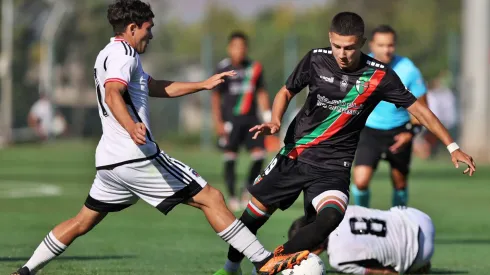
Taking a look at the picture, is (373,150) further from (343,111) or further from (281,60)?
(281,60)

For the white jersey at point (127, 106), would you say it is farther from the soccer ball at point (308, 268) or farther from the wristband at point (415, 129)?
the wristband at point (415, 129)

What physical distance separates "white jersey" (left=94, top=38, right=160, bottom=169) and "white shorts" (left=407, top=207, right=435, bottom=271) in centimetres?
267

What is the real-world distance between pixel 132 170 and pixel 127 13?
1152 millimetres

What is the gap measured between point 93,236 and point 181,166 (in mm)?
4445

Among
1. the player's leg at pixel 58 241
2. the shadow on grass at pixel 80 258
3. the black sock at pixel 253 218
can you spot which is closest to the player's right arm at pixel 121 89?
the player's leg at pixel 58 241

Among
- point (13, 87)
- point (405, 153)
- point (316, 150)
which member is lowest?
point (13, 87)

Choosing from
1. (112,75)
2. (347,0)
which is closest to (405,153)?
(112,75)

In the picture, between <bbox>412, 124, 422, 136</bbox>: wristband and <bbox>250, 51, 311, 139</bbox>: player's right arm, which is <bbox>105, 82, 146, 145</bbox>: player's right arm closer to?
<bbox>250, 51, 311, 139</bbox>: player's right arm

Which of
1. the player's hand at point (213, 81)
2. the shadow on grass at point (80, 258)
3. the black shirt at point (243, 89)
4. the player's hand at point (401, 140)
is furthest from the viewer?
→ the black shirt at point (243, 89)

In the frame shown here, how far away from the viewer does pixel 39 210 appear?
15.4m

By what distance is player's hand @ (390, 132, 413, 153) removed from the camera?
11.5m

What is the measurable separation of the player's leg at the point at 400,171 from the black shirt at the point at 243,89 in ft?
16.3

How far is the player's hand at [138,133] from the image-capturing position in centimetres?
709

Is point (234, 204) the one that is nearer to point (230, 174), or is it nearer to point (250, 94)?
point (230, 174)
